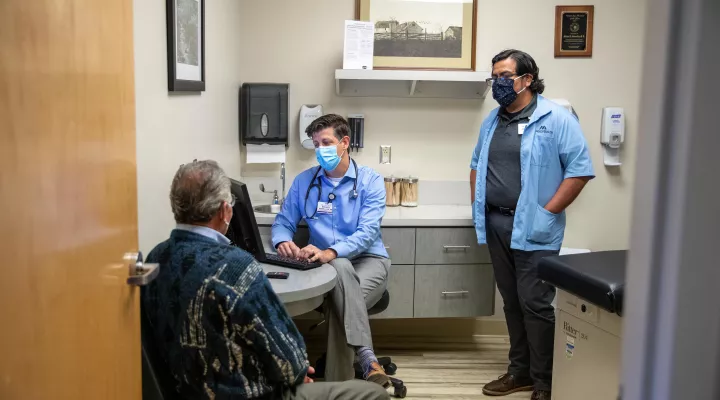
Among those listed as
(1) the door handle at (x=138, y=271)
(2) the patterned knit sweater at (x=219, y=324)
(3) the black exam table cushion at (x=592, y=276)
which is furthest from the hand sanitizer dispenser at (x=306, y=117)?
(1) the door handle at (x=138, y=271)

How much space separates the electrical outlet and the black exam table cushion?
1569 mm

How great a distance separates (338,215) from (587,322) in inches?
48.6

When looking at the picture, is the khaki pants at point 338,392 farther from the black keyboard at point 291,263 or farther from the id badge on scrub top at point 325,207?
the id badge on scrub top at point 325,207

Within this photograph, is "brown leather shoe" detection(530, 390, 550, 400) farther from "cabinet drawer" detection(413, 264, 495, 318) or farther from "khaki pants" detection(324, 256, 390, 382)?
"khaki pants" detection(324, 256, 390, 382)

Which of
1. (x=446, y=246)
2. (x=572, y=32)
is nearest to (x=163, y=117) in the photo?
(x=446, y=246)

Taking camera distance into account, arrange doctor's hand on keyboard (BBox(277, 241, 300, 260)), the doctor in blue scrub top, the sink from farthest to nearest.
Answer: the sink < the doctor in blue scrub top < doctor's hand on keyboard (BBox(277, 241, 300, 260))

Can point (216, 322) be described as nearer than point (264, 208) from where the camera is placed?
Yes

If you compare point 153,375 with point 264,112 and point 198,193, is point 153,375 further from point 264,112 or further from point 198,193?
point 264,112

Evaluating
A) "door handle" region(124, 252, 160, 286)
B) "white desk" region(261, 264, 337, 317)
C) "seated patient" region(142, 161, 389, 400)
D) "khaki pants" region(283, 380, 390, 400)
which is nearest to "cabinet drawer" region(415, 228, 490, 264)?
"white desk" region(261, 264, 337, 317)

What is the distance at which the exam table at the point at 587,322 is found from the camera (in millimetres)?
2137

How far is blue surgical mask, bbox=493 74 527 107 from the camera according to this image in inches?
119

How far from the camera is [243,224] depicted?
91.5 inches

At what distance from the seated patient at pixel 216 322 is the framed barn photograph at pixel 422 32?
2259 mm

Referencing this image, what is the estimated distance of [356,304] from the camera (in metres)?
2.73
